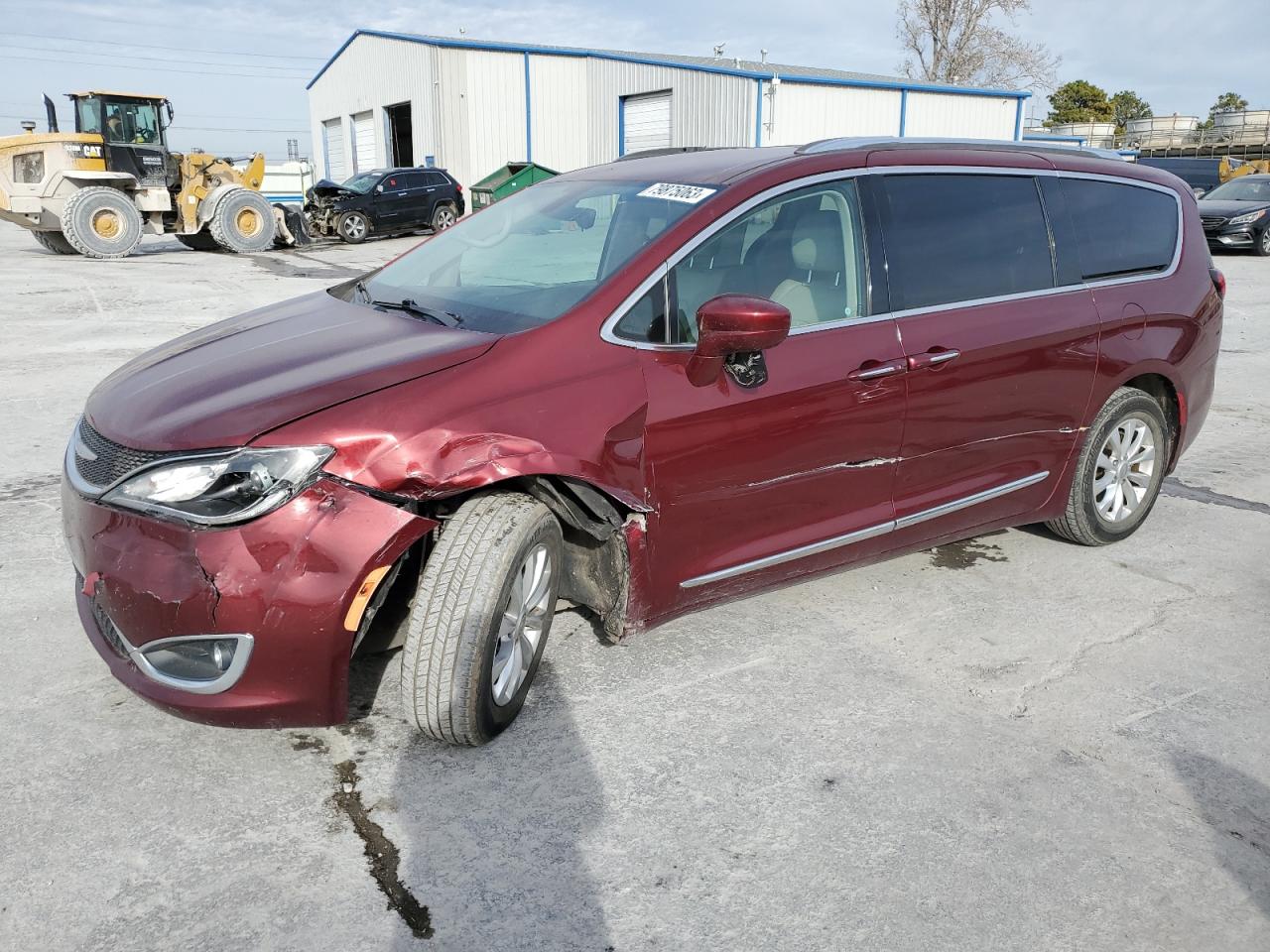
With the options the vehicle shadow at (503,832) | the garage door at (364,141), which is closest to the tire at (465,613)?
the vehicle shadow at (503,832)

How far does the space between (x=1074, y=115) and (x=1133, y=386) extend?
201ft

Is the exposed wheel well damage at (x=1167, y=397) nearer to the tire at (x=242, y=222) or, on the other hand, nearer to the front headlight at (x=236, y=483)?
the front headlight at (x=236, y=483)

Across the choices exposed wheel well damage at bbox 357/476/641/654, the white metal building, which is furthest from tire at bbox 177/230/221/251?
exposed wheel well damage at bbox 357/476/641/654

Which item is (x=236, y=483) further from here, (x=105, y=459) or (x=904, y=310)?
(x=904, y=310)

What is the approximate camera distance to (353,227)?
23.2m

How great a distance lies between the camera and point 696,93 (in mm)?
27578

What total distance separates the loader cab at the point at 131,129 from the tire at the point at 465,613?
19671mm

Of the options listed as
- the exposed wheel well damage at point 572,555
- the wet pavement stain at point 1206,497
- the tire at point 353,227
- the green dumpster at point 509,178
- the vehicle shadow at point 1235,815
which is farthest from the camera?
the green dumpster at point 509,178

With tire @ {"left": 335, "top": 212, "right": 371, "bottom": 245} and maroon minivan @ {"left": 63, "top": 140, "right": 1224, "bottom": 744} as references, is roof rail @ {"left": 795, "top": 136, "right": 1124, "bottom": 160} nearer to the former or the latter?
maroon minivan @ {"left": 63, "top": 140, "right": 1224, "bottom": 744}

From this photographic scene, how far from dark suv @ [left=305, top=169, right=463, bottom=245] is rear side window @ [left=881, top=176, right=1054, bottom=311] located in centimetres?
2058

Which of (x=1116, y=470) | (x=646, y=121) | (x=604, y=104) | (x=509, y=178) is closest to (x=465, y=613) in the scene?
(x=1116, y=470)

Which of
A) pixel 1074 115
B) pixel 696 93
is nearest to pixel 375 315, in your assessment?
pixel 696 93

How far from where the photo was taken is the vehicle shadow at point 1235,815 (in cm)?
253

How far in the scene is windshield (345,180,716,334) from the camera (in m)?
3.27
